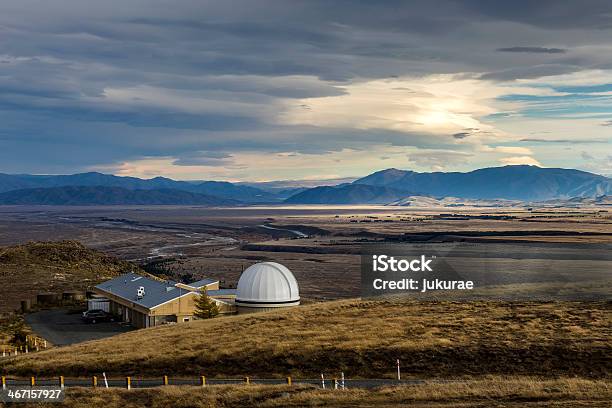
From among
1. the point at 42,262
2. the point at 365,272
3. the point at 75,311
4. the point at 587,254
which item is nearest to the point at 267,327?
the point at 365,272

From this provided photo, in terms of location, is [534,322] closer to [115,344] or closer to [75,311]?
[115,344]

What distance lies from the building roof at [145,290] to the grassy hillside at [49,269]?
14102mm

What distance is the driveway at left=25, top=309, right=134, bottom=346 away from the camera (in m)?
61.5

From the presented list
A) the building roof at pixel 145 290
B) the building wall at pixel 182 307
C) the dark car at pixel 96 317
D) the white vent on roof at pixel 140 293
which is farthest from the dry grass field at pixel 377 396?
the dark car at pixel 96 317

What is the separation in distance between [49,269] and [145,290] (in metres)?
46.3

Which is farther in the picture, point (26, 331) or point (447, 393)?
point (26, 331)

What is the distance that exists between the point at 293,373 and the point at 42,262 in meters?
90.4

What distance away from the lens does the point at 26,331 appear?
6291cm

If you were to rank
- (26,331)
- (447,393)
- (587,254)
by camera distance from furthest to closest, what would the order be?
1. (26,331)
2. (587,254)
3. (447,393)

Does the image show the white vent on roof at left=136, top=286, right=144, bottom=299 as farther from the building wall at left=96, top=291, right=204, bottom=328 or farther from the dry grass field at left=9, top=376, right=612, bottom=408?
the dry grass field at left=9, top=376, right=612, bottom=408

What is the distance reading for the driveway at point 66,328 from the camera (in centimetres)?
6147

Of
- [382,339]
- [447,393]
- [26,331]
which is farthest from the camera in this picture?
[26,331]

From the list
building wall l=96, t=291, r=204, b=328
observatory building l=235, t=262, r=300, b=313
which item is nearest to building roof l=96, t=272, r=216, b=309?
building wall l=96, t=291, r=204, b=328

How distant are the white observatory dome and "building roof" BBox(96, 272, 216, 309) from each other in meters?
6.37
